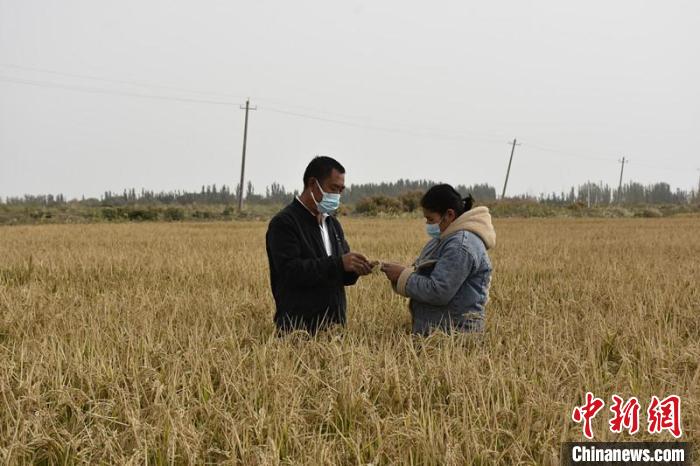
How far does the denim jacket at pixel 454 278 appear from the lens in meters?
3.35

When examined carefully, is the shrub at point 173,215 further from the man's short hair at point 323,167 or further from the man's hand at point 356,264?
the man's hand at point 356,264

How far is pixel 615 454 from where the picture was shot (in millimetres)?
2182

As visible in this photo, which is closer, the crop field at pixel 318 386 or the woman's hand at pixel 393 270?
the crop field at pixel 318 386

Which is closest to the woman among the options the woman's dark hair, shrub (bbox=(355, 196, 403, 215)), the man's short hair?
the woman's dark hair

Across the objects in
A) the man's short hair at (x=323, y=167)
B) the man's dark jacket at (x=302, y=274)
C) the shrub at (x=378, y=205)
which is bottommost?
the man's dark jacket at (x=302, y=274)

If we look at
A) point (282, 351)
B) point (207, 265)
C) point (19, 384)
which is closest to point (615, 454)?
point (282, 351)

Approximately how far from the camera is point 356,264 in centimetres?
348

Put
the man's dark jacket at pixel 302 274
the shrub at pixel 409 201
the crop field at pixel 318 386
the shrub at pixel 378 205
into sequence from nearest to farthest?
the crop field at pixel 318 386, the man's dark jacket at pixel 302 274, the shrub at pixel 378 205, the shrub at pixel 409 201

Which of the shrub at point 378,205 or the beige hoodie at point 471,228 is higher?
the shrub at point 378,205

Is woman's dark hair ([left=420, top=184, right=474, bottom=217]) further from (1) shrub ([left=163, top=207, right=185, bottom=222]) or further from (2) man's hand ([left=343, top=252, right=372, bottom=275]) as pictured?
(1) shrub ([left=163, top=207, right=185, bottom=222])

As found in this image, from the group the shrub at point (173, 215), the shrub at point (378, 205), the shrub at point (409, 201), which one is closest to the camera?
the shrub at point (173, 215)

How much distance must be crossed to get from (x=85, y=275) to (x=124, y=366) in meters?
4.91

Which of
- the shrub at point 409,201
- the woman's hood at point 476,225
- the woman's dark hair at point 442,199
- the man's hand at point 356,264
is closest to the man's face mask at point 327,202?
the man's hand at point 356,264

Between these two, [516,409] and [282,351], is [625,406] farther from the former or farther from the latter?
[282,351]
